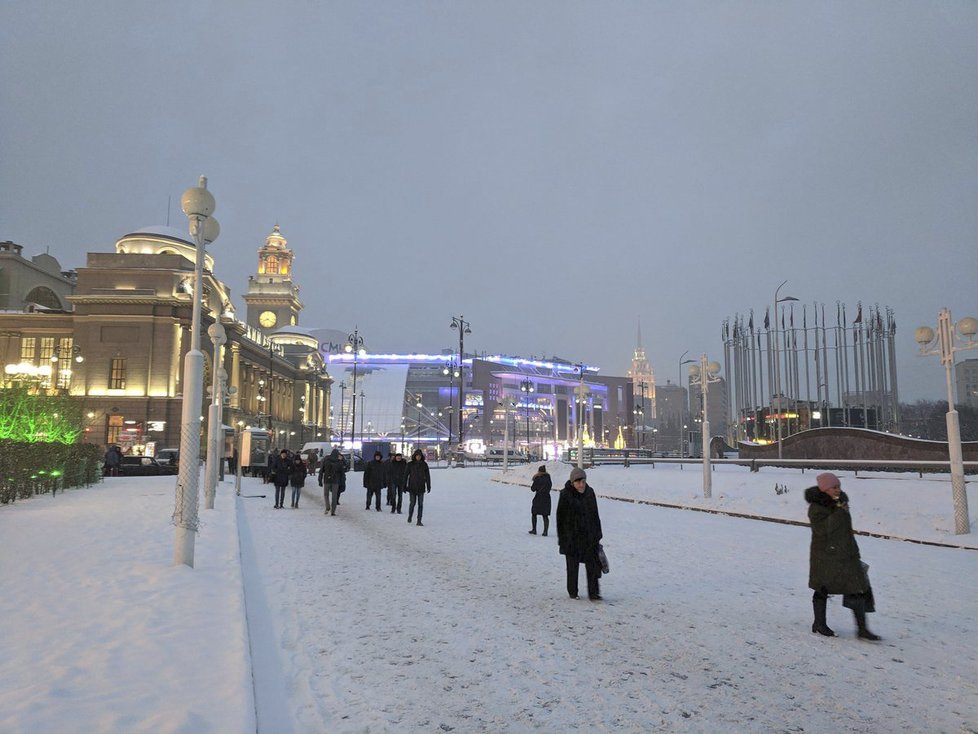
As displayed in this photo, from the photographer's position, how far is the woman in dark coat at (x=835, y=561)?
281 inches

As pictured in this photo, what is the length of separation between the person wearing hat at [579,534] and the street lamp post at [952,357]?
1032cm

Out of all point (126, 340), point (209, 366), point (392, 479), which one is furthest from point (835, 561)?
point (209, 366)

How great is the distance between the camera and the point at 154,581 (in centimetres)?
910

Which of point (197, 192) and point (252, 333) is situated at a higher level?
point (252, 333)

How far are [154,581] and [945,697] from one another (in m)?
8.93

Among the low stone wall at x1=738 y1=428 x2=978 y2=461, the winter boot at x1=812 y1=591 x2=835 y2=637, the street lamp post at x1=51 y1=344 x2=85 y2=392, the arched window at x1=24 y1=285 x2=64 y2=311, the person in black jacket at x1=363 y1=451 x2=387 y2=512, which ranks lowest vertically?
the winter boot at x1=812 y1=591 x2=835 y2=637

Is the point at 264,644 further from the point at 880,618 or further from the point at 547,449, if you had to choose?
the point at 547,449

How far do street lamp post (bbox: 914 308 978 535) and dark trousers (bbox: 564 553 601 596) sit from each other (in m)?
10.3

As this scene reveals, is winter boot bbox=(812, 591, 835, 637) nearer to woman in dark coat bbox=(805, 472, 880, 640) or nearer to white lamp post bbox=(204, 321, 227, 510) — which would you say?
woman in dark coat bbox=(805, 472, 880, 640)

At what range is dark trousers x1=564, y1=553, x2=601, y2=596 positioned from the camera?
904 centimetres

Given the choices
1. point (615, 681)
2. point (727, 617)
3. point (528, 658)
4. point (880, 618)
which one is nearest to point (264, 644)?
point (528, 658)

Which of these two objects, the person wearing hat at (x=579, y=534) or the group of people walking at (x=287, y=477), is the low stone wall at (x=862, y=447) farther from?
the group of people walking at (x=287, y=477)

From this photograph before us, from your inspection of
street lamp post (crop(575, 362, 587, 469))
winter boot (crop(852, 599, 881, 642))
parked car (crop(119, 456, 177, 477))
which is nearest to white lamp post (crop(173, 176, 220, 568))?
winter boot (crop(852, 599, 881, 642))

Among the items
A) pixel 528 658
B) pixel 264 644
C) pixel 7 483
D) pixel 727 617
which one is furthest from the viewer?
pixel 7 483
